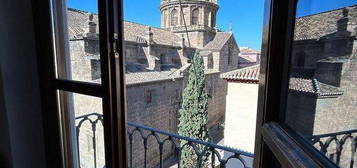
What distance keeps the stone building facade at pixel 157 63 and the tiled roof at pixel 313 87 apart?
68 cm

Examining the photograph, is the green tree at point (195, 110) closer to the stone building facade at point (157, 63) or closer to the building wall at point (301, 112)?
the stone building facade at point (157, 63)

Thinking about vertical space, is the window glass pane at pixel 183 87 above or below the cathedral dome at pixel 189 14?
below

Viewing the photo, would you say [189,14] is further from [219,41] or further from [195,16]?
[219,41]

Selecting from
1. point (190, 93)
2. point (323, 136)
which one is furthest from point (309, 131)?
point (190, 93)

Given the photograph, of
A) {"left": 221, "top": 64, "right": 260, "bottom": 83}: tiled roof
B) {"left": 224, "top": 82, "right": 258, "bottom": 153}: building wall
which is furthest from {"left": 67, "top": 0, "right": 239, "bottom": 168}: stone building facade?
{"left": 221, "top": 64, "right": 260, "bottom": 83}: tiled roof

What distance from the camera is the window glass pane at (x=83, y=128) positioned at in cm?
110

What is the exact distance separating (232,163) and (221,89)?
7276 mm

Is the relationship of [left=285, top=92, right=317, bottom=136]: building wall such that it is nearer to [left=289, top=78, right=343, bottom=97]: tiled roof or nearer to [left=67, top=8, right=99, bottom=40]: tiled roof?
[left=289, top=78, right=343, bottom=97]: tiled roof

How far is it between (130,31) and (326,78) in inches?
355

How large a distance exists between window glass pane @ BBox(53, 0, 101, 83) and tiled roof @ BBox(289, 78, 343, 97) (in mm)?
793

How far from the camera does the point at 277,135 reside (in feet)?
1.46

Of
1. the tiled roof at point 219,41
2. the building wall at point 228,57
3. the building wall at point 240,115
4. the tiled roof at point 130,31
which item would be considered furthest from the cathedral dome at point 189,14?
the building wall at point 240,115

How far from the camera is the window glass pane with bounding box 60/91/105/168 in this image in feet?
3.60

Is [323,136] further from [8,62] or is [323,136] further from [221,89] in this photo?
[221,89]
